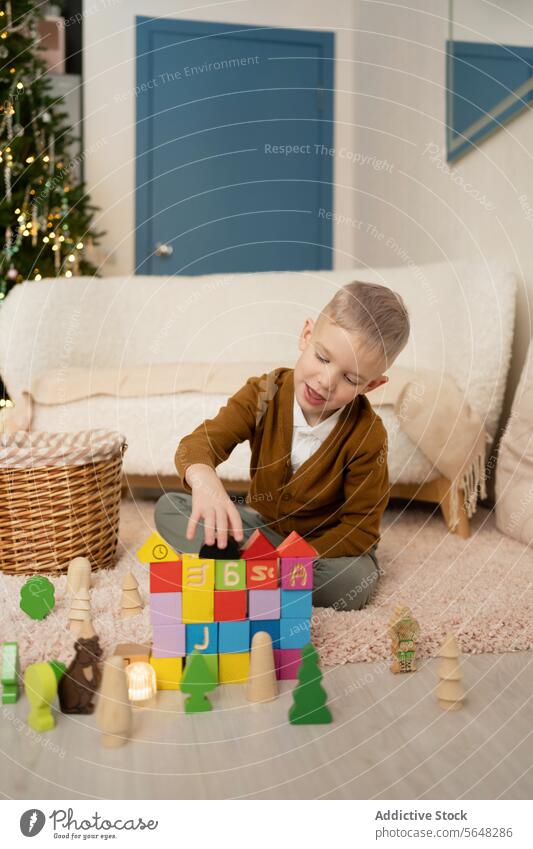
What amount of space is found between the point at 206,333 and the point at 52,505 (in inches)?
48.2

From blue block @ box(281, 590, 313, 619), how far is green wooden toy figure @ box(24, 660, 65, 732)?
29 cm

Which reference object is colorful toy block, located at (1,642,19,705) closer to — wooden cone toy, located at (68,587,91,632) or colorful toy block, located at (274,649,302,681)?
wooden cone toy, located at (68,587,91,632)

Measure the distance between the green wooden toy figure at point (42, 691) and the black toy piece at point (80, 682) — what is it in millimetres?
11

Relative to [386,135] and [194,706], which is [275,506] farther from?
[386,135]

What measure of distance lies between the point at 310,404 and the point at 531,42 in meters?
1.40

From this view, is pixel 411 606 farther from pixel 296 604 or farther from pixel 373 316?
pixel 373 316

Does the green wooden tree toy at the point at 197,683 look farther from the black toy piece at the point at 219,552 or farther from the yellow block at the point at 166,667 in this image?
the black toy piece at the point at 219,552

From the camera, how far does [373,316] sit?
1.25 meters

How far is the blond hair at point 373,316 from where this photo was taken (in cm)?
124

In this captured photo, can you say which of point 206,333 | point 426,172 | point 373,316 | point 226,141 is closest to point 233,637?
point 373,316

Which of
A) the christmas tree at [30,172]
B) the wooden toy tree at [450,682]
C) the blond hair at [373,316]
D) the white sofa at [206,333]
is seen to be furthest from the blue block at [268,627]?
the christmas tree at [30,172]

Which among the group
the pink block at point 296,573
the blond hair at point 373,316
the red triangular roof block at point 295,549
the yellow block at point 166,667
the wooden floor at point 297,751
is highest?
the blond hair at point 373,316
